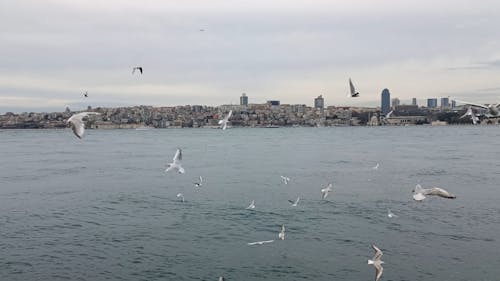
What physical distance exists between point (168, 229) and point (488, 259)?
1053 cm

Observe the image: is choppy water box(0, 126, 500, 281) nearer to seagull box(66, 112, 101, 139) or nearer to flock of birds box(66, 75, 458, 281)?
flock of birds box(66, 75, 458, 281)

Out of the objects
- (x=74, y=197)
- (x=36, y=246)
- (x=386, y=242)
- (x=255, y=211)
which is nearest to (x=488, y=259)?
(x=386, y=242)

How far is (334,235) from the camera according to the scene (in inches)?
668

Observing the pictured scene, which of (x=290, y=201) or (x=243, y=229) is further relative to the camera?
(x=290, y=201)

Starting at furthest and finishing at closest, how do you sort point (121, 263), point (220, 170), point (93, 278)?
point (220, 170)
point (121, 263)
point (93, 278)

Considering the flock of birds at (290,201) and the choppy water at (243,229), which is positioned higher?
the flock of birds at (290,201)

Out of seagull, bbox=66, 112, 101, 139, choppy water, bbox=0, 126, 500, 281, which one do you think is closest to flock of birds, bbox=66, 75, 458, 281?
seagull, bbox=66, 112, 101, 139

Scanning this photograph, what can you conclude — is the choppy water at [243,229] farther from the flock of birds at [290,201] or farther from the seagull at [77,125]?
the seagull at [77,125]

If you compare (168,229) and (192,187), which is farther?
(192,187)

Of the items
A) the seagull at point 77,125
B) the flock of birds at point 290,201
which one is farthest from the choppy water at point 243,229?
the seagull at point 77,125

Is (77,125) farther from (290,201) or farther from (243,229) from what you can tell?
(290,201)

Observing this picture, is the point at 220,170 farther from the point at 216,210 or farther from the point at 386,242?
the point at 386,242

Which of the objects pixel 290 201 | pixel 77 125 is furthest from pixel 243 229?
pixel 77 125

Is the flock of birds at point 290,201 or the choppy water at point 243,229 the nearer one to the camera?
the flock of birds at point 290,201
